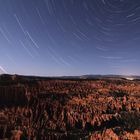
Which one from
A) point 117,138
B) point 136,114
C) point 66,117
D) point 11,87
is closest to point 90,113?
point 66,117

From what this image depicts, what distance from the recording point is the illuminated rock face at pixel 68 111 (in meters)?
21.6

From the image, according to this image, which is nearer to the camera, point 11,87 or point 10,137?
point 10,137

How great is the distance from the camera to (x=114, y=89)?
116ft

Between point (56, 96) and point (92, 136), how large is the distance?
753cm

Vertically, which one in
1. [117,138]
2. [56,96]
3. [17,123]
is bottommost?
[117,138]

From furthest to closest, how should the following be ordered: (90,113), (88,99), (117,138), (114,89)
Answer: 1. (114,89)
2. (88,99)
3. (90,113)
4. (117,138)

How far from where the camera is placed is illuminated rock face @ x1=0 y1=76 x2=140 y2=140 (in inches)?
851

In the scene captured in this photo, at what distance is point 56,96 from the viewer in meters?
27.8

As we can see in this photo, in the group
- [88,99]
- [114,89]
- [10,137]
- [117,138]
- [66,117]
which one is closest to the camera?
[10,137]

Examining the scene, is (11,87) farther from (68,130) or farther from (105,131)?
(105,131)

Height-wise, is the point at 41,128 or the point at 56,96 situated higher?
the point at 56,96

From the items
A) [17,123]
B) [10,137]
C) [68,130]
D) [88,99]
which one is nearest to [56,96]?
[88,99]

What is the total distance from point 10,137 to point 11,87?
30.2 feet

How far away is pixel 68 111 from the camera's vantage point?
82.9 feet
